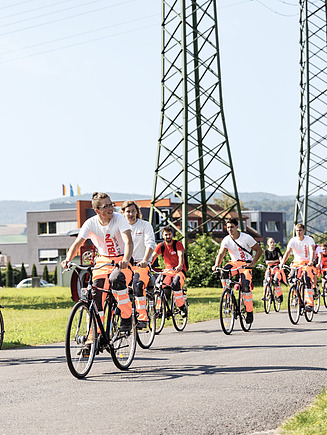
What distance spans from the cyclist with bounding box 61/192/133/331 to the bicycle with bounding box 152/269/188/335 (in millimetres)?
3882

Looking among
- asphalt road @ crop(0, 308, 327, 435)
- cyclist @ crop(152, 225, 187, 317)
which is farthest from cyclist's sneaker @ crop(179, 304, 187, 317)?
asphalt road @ crop(0, 308, 327, 435)

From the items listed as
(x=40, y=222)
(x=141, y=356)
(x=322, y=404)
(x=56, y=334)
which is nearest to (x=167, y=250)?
(x=56, y=334)

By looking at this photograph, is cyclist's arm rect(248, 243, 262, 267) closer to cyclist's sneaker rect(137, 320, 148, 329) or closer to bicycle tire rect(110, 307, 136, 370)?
cyclist's sneaker rect(137, 320, 148, 329)

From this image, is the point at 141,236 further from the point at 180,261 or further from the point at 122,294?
the point at 122,294

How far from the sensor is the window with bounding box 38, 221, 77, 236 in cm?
9700

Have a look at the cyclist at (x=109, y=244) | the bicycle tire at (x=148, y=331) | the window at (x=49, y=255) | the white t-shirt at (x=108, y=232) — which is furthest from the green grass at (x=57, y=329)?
the window at (x=49, y=255)

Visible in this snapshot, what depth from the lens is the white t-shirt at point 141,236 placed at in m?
11.3

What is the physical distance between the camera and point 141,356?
1006 centimetres

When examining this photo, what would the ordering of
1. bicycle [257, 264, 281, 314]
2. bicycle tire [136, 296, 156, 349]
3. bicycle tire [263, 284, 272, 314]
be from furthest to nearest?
bicycle [257, 264, 281, 314] → bicycle tire [263, 284, 272, 314] → bicycle tire [136, 296, 156, 349]

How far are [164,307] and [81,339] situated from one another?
5.05 meters

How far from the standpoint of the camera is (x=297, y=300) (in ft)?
51.4

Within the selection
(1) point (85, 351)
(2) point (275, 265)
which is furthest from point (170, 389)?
(2) point (275, 265)

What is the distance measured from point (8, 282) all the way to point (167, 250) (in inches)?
2597

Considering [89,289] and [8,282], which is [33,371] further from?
[8,282]
